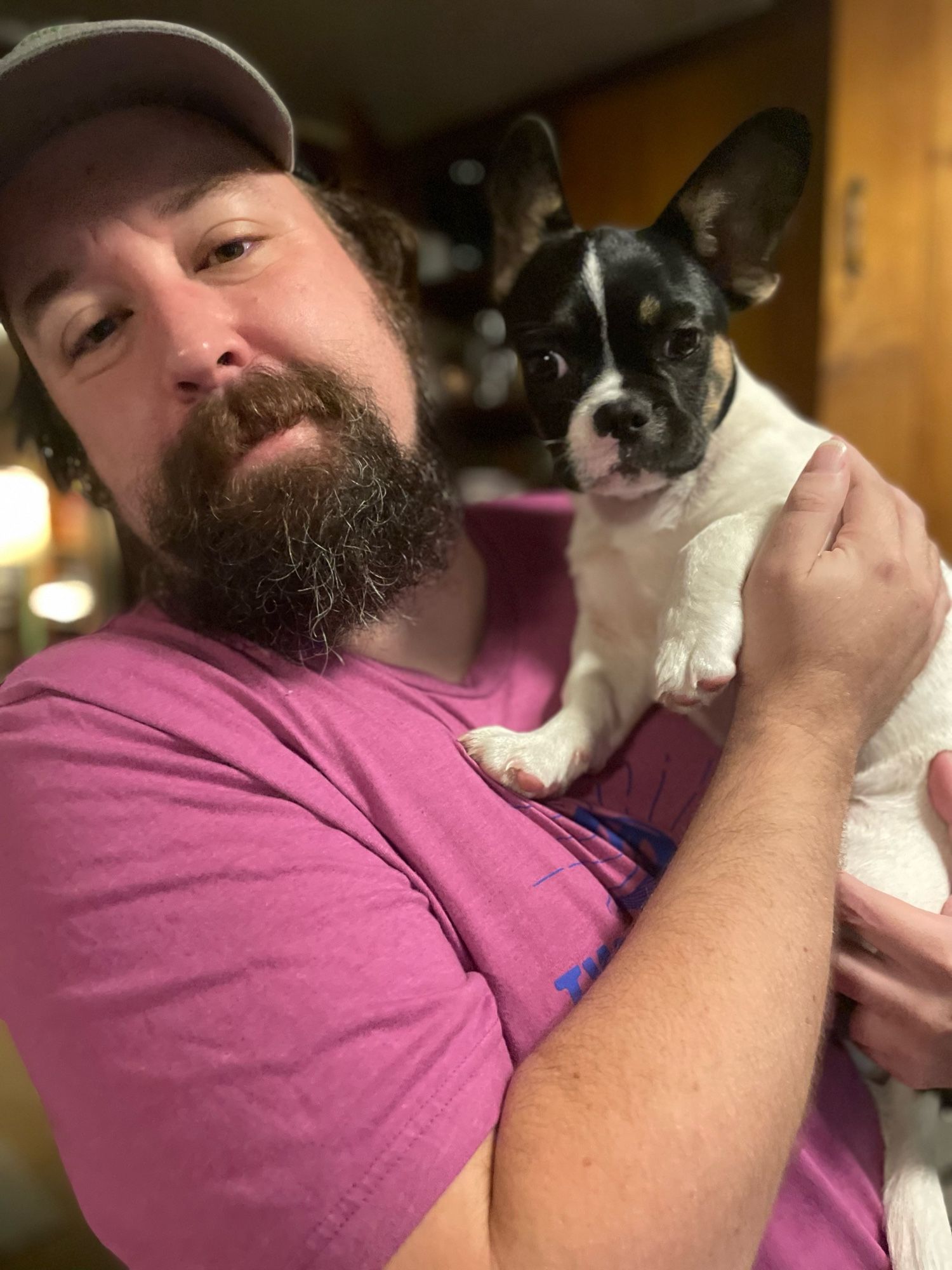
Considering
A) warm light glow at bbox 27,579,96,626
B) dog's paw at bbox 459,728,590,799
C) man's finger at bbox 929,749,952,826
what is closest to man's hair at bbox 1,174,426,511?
dog's paw at bbox 459,728,590,799

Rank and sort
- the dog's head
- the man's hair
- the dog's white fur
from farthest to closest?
the man's hair
the dog's head
the dog's white fur

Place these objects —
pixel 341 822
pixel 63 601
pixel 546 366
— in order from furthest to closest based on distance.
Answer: pixel 63 601 < pixel 546 366 < pixel 341 822

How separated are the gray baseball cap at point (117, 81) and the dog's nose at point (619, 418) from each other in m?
0.55

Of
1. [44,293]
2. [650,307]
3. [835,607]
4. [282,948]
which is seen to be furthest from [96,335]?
[835,607]

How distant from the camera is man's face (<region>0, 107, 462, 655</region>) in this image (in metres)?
1.01

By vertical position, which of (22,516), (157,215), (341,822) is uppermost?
(157,215)

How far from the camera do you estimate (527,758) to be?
1.00 metres

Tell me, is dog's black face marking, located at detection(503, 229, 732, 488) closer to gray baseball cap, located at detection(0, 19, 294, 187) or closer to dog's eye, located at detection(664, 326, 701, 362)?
dog's eye, located at detection(664, 326, 701, 362)

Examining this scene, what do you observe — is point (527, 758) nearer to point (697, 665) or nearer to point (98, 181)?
point (697, 665)

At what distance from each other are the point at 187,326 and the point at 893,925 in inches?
40.8

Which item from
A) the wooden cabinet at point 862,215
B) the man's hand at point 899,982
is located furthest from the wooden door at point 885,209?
the man's hand at point 899,982

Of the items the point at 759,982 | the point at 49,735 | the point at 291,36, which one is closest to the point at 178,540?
the point at 49,735

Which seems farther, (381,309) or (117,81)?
(381,309)

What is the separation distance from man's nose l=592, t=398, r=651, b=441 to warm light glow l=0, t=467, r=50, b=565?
2.06m
